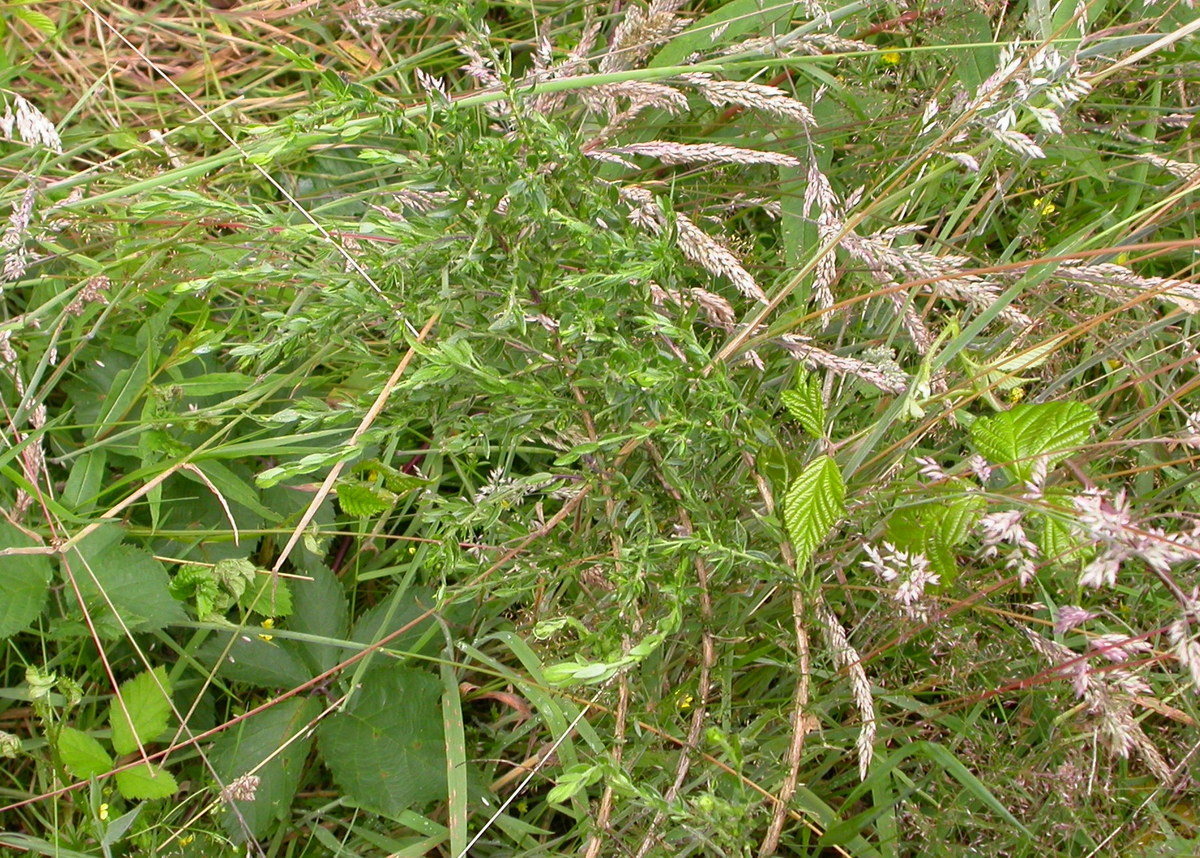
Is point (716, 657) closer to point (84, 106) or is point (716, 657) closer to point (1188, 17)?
point (1188, 17)

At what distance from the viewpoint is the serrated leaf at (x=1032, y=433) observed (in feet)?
3.97

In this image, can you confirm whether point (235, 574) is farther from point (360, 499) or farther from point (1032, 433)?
point (1032, 433)

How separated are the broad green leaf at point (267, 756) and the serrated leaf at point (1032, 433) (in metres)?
1.23

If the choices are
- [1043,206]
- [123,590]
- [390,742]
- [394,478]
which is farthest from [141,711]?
[1043,206]

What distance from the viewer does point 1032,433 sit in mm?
1229

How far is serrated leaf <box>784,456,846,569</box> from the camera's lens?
1227 mm

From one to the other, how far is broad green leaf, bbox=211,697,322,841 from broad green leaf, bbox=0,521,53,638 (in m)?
0.40

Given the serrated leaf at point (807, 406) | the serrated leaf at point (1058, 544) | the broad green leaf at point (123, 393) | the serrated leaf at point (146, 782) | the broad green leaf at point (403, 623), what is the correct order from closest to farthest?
the serrated leaf at point (1058, 544), the serrated leaf at point (807, 406), the serrated leaf at point (146, 782), the broad green leaf at point (403, 623), the broad green leaf at point (123, 393)

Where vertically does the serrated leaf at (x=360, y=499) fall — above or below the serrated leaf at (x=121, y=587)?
above

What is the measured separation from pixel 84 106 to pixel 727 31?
153 centimetres

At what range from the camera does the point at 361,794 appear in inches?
65.8

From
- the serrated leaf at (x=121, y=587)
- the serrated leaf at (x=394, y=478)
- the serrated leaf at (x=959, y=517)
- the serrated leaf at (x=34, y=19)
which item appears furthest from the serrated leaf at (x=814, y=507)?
the serrated leaf at (x=34, y=19)

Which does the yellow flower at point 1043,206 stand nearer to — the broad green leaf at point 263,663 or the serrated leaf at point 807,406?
the serrated leaf at point 807,406

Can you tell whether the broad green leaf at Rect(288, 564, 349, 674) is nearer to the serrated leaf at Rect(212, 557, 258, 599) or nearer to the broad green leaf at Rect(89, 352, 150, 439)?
the serrated leaf at Rect(212, 557, 258, 599)
